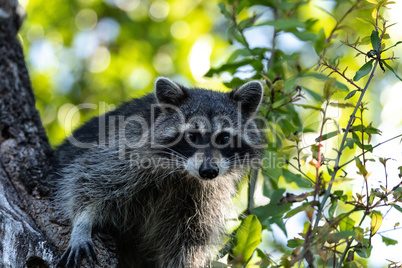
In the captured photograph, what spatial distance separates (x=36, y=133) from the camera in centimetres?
442

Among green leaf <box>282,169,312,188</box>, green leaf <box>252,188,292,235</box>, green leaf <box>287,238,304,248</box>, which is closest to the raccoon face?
green leaf <box>252,188,292,235</box>

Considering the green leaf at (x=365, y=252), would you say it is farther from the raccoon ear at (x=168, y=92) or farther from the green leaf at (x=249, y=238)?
the raccoon ear at (x=168, y=92)

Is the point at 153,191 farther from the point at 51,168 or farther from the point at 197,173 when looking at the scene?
the point at 51,168

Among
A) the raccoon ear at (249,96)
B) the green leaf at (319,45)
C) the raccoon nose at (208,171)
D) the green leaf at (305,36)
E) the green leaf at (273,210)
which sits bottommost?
the green leaf at (273,210)

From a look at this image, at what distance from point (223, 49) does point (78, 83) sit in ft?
9.61

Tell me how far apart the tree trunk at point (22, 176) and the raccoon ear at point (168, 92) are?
1264 mm

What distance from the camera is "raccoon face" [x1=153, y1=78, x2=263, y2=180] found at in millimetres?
4172

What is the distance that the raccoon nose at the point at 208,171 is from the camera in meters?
3.91

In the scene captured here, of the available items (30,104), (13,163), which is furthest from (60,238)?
(30,104)

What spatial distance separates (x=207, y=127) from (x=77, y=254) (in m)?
1.60

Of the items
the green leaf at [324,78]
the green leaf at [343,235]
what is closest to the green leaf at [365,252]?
the green leaf at [343,235]

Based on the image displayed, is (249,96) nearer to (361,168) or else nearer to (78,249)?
Answer: (361,168)

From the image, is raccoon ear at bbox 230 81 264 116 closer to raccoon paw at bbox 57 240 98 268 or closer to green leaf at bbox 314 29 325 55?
green leaf at bbox 314 29 325 55

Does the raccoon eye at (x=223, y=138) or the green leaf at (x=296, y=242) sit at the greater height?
the raccoon eye at (x=223, y=138)
